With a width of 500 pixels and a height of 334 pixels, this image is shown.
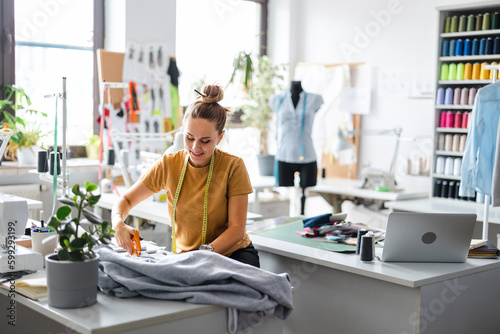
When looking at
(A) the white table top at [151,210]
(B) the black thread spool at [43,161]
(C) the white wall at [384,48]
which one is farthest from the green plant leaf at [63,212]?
(C) the white wall at [384,48]

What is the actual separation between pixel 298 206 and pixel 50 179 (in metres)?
2.97

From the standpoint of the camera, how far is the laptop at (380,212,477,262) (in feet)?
7.32

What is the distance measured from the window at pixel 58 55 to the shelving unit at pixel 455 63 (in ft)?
9.35

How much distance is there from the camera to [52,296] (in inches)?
64.5

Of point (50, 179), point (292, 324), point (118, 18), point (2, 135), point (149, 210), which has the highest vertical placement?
point (118, 18)

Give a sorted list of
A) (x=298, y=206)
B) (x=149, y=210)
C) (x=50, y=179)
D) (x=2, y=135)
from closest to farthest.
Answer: (x=2, y=135), (x=50, y=179), (x=149, y=210), (x=298, y=206)

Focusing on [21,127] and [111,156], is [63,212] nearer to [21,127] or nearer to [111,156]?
[111,156]

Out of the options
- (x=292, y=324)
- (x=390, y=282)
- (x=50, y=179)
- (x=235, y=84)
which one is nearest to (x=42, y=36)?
→ (x=235, y=84)

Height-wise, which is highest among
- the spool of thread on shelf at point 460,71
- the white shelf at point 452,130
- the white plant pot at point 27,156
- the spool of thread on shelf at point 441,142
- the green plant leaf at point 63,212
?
the spool of thread on shelf at point 460,71

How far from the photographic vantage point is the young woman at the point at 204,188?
7.50 feet

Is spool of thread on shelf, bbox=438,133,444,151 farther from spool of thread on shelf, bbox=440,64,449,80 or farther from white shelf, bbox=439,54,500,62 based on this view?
white shelf, bbox=439,54,500,62

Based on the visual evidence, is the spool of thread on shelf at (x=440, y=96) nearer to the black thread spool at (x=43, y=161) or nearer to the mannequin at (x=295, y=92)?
the mannequin at (x=295, y=92)

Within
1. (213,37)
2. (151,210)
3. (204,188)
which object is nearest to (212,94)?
(204,188)

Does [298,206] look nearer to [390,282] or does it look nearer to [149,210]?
[149,210]
